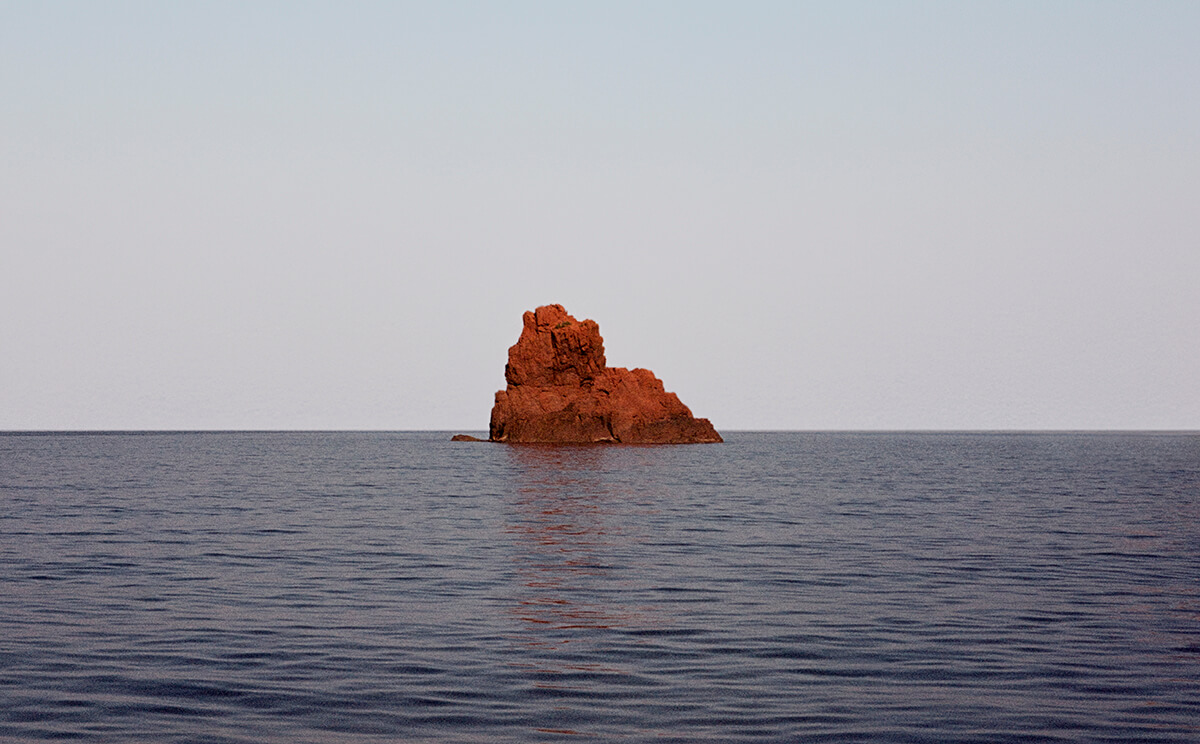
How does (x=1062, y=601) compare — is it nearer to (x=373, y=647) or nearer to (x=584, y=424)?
(x=373, y=647)

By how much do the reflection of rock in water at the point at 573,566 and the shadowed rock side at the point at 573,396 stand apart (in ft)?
286

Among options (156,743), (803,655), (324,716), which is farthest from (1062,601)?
(156,743)

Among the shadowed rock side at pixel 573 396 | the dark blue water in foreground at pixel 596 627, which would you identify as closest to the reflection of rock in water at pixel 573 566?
the dark blue water in foreground at pixel 596 627

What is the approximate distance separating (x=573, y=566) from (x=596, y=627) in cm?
796

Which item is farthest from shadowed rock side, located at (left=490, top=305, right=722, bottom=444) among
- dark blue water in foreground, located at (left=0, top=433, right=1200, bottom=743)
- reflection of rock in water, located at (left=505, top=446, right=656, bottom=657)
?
dark blue water in foreground, located at (left=0, top=433, right=1200, bottom=743)

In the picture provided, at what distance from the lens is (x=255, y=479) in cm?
7156

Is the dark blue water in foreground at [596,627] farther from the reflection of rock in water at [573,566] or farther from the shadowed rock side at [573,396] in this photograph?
the shadowed rock side at [573,396]

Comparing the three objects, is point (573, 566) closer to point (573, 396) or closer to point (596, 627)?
point (596, 627)

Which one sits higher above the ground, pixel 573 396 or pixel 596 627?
pixel 573 396

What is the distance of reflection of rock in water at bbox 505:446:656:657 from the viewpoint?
722 inches

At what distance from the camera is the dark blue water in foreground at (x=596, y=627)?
12516mm

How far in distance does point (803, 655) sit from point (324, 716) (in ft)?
21.8

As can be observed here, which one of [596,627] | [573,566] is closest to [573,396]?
[573,566]

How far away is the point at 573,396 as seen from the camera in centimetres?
14462
